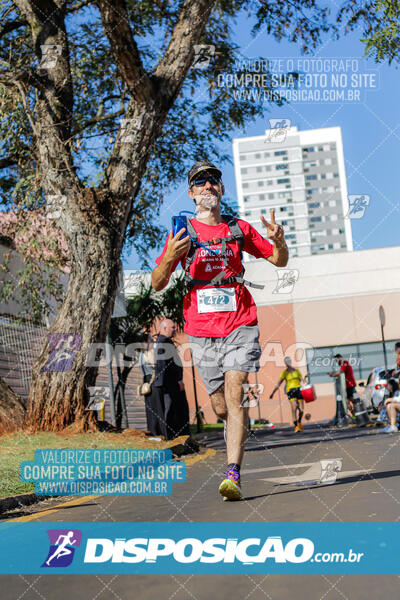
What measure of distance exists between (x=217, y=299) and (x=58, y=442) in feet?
16.1

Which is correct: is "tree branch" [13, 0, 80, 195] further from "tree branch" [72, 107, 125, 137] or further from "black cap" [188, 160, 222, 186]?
"black cap" [188, 160, 222, 186]

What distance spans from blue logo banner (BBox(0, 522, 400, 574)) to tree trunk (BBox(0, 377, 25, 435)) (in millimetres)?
6477

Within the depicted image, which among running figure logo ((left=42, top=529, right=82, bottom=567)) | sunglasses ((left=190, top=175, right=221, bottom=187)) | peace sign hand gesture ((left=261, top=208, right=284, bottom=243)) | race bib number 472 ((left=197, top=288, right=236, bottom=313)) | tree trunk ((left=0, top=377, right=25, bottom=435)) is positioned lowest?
running figure logo ((left=42, top=529, right=82, bottom=567))

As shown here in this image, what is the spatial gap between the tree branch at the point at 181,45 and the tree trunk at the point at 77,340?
2573mm

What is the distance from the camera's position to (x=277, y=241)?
4.97 m

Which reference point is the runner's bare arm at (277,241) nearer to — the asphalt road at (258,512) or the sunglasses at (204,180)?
the sunglasses at (204,180)

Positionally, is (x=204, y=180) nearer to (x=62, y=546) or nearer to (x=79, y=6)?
(x=62, y=546)

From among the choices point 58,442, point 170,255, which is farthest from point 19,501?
point 58,442

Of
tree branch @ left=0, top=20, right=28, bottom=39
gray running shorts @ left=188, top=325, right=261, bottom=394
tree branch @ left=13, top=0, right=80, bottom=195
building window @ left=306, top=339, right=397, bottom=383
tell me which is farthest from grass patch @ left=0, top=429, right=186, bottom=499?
building window @ left=306, top=339, right=397, bottom=383

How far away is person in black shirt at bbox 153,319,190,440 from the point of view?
35.8 feet

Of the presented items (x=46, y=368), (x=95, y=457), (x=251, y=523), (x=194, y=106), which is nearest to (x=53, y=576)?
(x=251, y=523)

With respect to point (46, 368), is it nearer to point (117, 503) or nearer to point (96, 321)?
point (96, 321)

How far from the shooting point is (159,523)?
399 cm

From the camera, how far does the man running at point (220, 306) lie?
4.90m
